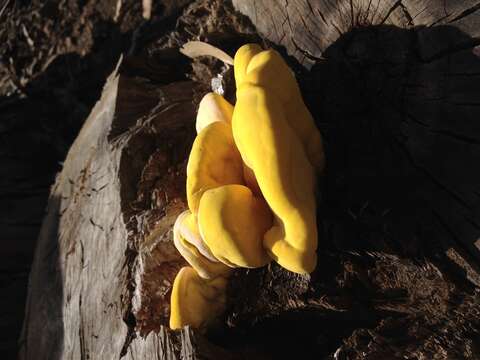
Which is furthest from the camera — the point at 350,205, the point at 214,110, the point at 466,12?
the point at 214,110

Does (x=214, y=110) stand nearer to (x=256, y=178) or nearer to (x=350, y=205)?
(x=256, y=178)

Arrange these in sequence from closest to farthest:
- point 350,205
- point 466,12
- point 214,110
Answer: point 466,12 < point 350,205 < point 214,110

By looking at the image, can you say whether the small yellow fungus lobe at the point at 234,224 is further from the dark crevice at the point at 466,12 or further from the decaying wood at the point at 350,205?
the dark crevice at the point at 466,12

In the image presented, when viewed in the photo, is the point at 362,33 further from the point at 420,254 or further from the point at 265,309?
the point at 265,309

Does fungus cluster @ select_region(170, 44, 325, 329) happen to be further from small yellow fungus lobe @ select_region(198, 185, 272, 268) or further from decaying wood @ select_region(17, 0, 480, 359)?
decaying wood @ select_region(17, 0, 480, 359)

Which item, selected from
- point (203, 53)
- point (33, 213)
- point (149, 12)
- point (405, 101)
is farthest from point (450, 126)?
point (33, 213)

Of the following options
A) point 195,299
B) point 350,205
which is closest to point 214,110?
point 350,205

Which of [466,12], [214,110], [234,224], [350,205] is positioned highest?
[214,110]
